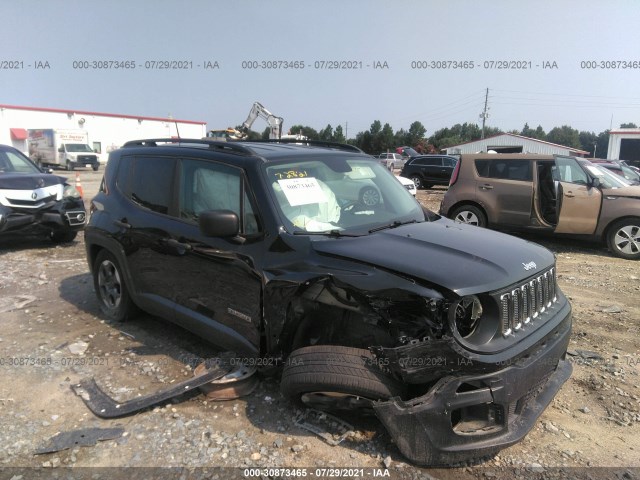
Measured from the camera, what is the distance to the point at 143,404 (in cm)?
331

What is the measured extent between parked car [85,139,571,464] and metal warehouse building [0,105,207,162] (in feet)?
127

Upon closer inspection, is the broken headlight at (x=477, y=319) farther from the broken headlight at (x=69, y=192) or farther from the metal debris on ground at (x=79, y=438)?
the broken headlight at (x=69, y=192)

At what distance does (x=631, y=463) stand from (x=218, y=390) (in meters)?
2.69

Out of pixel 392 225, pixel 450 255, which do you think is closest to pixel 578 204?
pixel 392 225

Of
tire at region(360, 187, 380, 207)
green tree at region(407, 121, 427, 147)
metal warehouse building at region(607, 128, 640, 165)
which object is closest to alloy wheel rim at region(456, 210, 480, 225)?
tire at region(360, 187, 380, 207)

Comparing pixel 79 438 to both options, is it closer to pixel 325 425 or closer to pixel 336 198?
pixel 325 425

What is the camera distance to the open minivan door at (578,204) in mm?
8461

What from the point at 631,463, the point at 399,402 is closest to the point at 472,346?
the point at 399,402

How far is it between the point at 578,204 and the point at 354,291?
23.9 feet

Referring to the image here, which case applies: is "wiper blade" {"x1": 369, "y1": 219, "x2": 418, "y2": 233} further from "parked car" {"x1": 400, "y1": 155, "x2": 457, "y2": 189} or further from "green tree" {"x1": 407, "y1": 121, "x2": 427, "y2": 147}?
"green tree" {"x1": 407, "y1": 121, "x2": 427, "y2": 147}

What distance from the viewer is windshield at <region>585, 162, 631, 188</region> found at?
860 cm

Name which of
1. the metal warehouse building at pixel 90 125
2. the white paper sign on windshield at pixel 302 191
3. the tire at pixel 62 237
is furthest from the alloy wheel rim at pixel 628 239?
the metal warehouse building at pixel 90 125

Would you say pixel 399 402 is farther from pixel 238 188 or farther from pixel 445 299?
pixel 238 188

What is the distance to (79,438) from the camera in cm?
Result: 306
